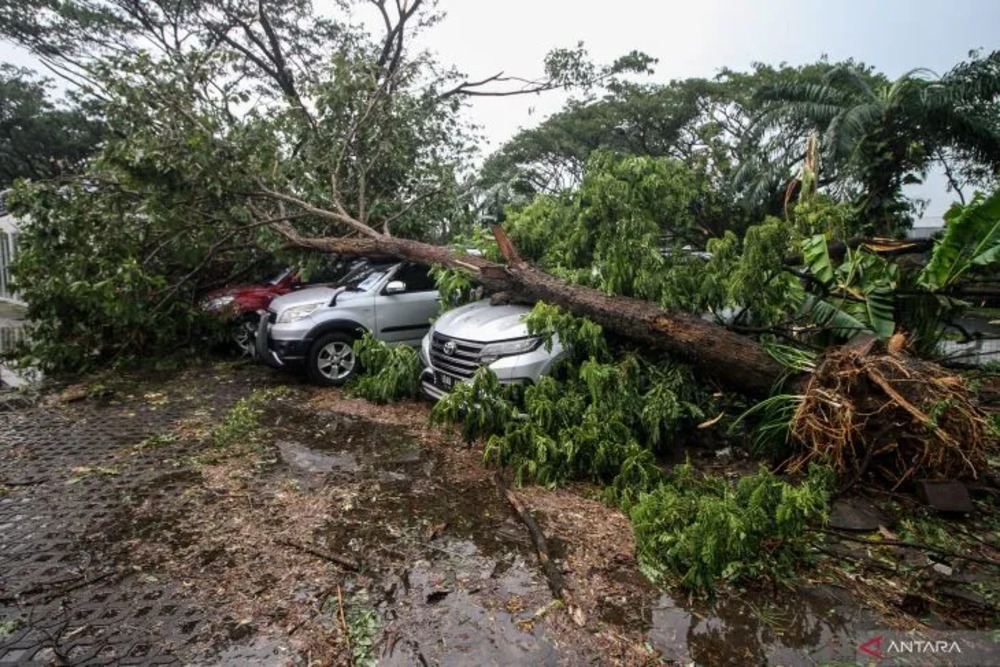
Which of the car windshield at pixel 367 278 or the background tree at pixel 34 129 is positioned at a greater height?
the background tree at pixel 34 129

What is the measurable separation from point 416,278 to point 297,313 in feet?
5.26

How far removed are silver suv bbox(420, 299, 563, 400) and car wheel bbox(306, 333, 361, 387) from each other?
138cm

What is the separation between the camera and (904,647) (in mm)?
2461

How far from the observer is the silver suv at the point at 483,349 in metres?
4.85

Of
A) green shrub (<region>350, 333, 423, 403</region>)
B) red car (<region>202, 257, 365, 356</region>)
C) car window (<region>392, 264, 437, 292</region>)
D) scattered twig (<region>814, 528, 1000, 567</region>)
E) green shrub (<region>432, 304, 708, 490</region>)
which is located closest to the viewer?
scattered twig (<region>814, 528, 1000, 567</region>)

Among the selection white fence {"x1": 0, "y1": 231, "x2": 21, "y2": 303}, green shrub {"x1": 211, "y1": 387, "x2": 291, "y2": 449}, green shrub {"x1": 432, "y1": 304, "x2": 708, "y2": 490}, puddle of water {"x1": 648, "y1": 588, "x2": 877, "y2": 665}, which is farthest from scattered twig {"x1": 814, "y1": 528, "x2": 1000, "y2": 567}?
white fence {"x1": 0, "y1": 231, "x2": 21, "y2": 303}

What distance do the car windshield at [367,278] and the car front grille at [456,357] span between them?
192 centimetres

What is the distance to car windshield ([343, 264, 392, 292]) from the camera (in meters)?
7.18

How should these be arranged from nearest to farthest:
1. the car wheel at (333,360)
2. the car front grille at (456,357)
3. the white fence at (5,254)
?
the car front grille at (456,357) → the car wheel at (333,360) → the white fence at (5,254)

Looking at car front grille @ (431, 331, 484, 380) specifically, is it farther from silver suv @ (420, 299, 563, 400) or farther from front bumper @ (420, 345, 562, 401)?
front bumper @ (420, 345, 562, 401)

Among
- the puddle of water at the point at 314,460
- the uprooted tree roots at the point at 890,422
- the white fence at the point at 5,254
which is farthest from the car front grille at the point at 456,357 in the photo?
the white fence at the point at 5,254

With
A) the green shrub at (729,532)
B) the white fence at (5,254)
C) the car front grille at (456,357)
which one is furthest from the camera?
the white fence at (5,254)

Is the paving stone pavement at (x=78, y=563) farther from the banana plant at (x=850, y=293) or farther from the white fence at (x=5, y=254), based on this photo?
the white fence at (x=5, y=254)

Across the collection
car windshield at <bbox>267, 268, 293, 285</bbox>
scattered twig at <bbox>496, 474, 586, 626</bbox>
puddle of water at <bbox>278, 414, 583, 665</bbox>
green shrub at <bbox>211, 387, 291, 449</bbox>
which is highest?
car windshield at <bbox>267, 268, 293, 285</bbox>
